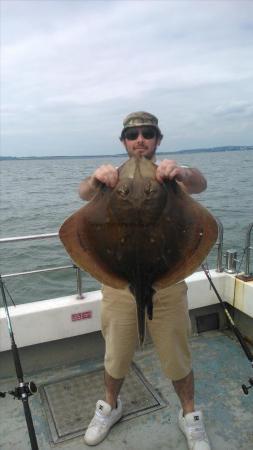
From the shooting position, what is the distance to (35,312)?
433 cm

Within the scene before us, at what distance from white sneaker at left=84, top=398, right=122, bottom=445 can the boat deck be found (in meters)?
0.07

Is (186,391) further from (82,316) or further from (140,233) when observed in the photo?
(140,233)

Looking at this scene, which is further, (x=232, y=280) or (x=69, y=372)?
(x=232, y=280)

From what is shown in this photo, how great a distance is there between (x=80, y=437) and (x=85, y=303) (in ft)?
4.55

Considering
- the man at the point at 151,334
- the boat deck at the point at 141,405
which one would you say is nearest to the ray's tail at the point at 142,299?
the man at the point at 151,334

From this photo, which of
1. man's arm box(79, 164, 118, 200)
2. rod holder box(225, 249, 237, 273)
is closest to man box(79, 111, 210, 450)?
man's arm box(79, 164, 118, 200)

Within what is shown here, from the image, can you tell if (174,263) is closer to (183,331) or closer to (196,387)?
(183,331)

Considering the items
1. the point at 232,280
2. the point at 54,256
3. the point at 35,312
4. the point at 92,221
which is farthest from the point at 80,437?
the point at 54,256

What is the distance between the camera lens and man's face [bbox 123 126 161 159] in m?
3.05

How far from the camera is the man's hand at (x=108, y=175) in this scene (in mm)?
2311

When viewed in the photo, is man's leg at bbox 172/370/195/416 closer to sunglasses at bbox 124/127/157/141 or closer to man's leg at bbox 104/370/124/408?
man's leg at bbox 104/370/124/408

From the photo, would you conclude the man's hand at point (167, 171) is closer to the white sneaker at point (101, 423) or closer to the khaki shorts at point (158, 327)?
the khaki shorts at point (158, 327)

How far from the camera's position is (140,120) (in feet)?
9.97

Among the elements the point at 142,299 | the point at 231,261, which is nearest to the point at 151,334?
the point at 142,299
